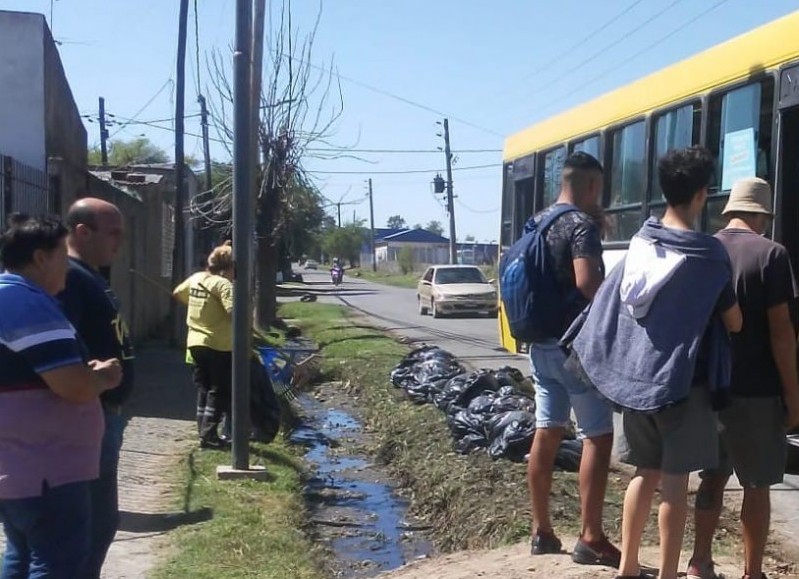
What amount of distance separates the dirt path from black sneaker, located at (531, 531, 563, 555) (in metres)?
2.00

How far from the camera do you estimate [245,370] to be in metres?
8.29

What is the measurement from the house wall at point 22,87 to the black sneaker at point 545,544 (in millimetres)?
8263

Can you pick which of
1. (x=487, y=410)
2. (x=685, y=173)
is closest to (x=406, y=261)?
(x=487, y=410)

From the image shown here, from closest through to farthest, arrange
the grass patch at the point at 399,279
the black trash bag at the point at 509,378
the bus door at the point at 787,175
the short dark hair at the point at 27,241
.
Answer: the short dark hair at the point at 27,241 → the bus door at the point at 787,175 → the black trash bag at the point at 509,378 → the grass patch at the point at 399,279

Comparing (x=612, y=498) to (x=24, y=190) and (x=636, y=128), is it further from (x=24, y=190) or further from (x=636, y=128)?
(x=24, y=190)

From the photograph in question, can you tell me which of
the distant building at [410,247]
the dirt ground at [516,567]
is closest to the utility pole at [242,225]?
the dirt ground at [516,567]

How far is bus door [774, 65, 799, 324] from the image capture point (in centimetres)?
789

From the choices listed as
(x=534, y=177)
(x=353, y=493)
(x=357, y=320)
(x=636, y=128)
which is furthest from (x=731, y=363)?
(x=357, y=320)

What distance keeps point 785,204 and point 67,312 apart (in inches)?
212

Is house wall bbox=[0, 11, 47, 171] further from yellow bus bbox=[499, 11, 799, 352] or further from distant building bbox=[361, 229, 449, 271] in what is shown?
distant building bbox=[361, 229, 449, 271]

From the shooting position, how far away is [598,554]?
5.16m

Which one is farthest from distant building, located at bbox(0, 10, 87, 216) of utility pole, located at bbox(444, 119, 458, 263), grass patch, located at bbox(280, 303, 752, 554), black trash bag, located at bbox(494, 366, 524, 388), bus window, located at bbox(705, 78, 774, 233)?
utility pole, located at bbox(444, 119, 458, 263)

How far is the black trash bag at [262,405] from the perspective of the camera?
9.38 meters

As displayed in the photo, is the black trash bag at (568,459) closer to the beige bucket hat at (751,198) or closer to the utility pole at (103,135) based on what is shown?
the beige bucket hat at (751,198)
